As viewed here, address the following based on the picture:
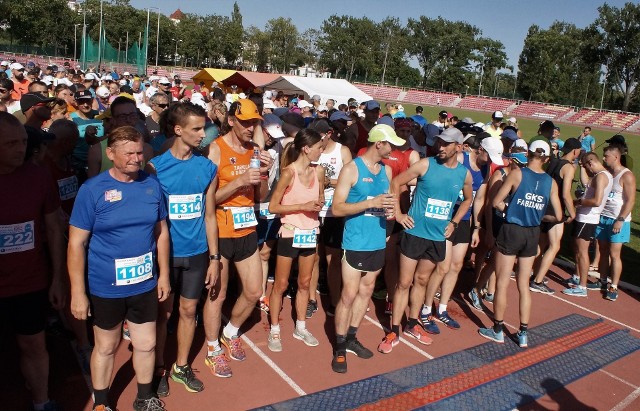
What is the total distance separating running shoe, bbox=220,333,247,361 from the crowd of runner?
1 cm

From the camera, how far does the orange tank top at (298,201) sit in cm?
459

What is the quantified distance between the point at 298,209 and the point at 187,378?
1.73 m

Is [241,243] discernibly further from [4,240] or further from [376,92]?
[376,92]

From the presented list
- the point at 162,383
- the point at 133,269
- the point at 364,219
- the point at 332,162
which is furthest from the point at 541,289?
the point at 133,269

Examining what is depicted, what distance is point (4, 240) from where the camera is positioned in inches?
120

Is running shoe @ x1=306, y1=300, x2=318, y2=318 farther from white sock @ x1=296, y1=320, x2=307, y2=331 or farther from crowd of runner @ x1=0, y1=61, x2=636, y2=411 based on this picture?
white sock @ x1=296, y1=320, x2=307, y2=331

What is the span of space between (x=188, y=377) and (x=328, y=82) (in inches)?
830

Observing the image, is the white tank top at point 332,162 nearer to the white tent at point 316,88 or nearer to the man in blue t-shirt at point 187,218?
the man in blue t-shirt at point 187,218

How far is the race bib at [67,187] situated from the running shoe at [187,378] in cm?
178

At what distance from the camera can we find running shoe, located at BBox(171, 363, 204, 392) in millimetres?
4017

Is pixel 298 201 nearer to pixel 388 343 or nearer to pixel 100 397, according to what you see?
pixel 388 343

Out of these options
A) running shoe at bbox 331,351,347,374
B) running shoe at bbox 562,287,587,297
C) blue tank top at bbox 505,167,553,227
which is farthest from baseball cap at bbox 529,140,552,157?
running shoe at bbox 562,287,587,297

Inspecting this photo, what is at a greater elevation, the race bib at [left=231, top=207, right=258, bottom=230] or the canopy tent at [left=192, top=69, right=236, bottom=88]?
the canopy tent at [left=192, top=69, right=236, bottom=88]

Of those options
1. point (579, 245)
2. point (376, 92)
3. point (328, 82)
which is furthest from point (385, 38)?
point (579, 245)
